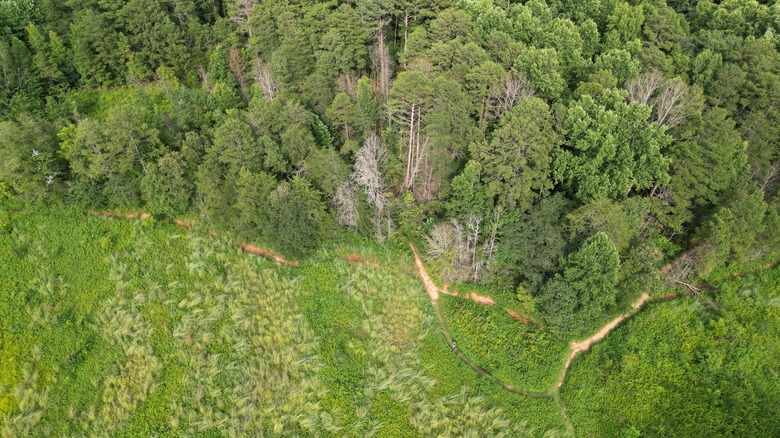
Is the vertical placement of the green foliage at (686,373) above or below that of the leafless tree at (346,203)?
below

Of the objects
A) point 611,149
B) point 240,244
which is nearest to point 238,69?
point 240,244

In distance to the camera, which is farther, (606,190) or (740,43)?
(740,43)

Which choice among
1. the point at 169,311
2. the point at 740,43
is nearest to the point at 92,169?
the point at 169,311

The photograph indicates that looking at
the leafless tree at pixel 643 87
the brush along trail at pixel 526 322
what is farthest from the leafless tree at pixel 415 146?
the leafless tree at pixel 643 87

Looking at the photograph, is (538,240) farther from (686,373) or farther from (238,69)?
(238,69)

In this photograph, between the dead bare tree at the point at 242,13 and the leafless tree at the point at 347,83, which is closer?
the leafless tree at the point at 347,83

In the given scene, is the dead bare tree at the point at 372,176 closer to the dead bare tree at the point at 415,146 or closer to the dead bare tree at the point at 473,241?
the dead bare tree at the point at 415,146

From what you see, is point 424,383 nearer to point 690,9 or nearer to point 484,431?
point 484,431
